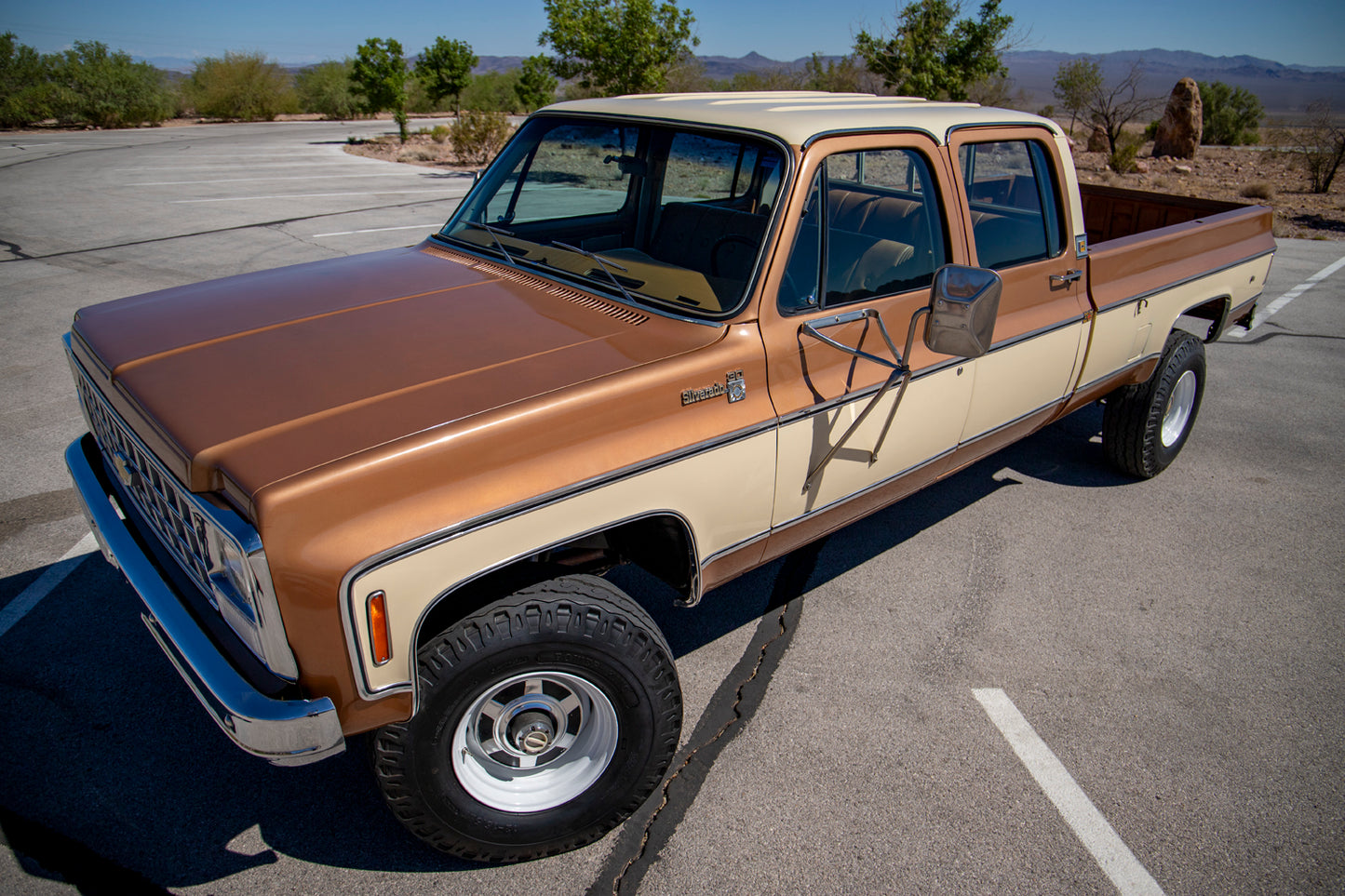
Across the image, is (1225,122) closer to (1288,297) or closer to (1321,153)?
(1321,153)

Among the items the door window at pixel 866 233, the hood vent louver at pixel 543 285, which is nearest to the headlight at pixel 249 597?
the hood vent louver at pixel 543 285

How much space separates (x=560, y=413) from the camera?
2.11 m

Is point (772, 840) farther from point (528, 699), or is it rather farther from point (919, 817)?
point (528, 699)

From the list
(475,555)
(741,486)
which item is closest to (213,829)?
(475,555)

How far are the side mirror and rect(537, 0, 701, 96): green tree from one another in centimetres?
1774

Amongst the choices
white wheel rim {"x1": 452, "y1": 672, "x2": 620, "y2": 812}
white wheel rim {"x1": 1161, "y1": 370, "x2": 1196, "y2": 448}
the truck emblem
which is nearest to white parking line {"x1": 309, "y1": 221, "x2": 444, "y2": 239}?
white wheel rim {"x1": 1161, "y1": 370, "x2": 1196, "y2": 448}

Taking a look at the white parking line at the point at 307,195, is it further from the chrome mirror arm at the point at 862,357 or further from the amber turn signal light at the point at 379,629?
the amber turn signal light at the point at 379,629

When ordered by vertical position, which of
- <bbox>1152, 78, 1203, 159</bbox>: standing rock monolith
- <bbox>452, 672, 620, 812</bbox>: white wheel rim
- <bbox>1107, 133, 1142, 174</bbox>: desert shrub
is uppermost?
<bbox>1152, 78, 1203, 159</bbox>: standing rock monolith

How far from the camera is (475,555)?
6.54 feet

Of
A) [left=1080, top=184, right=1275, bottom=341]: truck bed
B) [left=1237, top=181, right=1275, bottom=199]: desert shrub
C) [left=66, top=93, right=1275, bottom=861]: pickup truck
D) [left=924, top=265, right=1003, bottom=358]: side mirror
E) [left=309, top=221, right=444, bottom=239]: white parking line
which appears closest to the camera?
[left=66, top=93, right=1275, bottom=861]: pickup truck

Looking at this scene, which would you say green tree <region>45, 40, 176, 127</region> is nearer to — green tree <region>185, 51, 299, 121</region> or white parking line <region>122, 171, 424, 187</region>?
green tree <region>185, 51, 299, 121</region>

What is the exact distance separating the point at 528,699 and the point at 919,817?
1.29 metres

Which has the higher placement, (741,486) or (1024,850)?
(741,486)

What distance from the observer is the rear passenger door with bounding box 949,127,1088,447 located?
3334mm
